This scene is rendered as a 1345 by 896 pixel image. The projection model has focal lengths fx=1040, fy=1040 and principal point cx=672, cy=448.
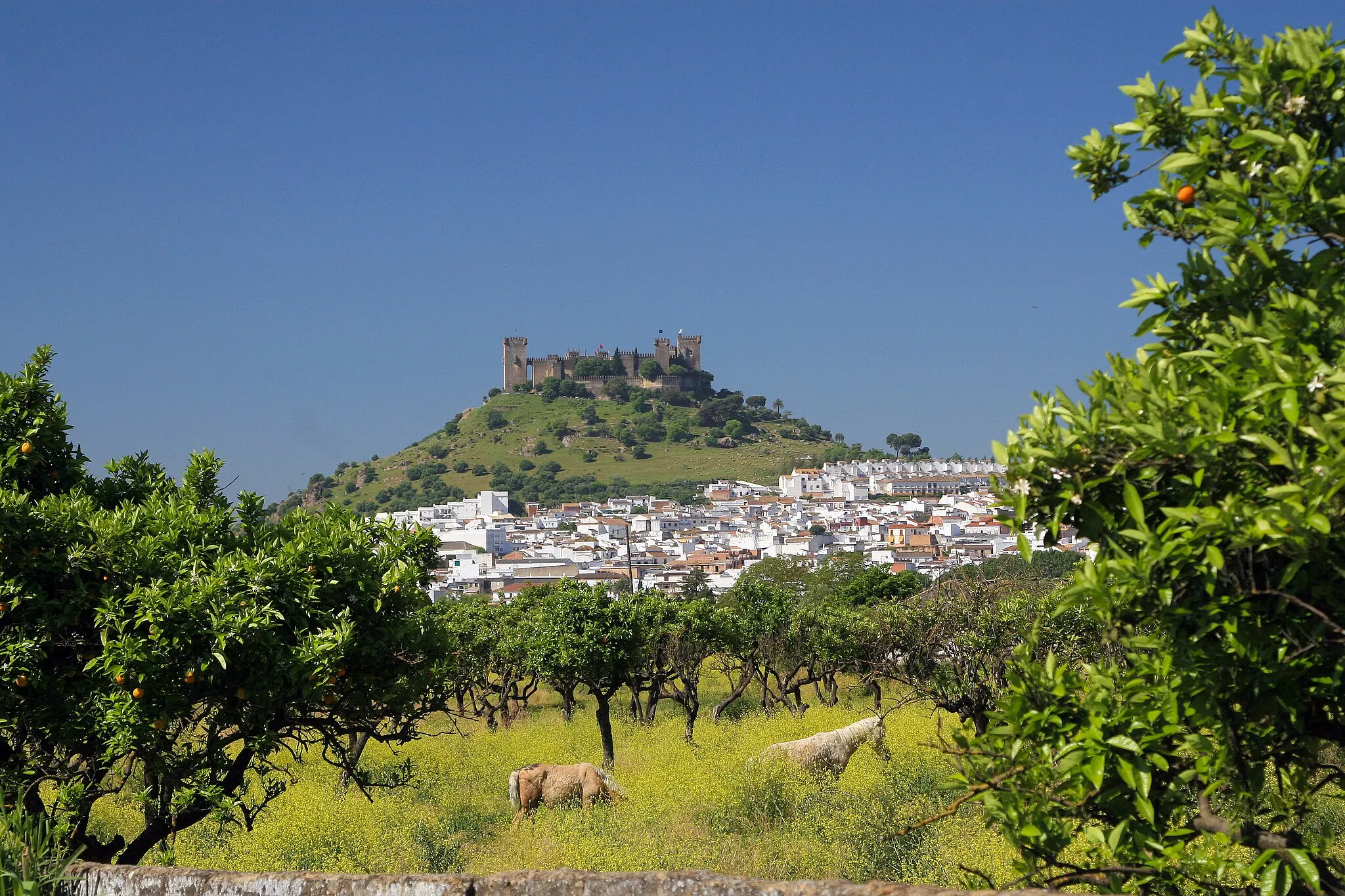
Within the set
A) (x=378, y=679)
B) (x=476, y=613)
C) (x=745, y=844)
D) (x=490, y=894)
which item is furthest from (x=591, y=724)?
(x=490, y=894)

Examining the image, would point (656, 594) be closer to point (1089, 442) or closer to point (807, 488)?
point (1089, 442)

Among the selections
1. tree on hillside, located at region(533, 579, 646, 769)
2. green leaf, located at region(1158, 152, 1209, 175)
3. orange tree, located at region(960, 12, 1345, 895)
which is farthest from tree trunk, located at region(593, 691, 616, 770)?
green leaf, located at region(1158, 152, 1209, 175)

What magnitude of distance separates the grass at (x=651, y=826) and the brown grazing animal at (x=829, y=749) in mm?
256

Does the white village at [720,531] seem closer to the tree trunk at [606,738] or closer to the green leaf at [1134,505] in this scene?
the tree trunk at [606,738]

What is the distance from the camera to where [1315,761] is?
11.7ft

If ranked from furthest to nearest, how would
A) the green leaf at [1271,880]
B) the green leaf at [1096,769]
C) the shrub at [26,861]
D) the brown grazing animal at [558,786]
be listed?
the brown grazing animal at [558,786], the shrub at [26,861], the green leaf at [1096,769], the green leaf at [1271,880]

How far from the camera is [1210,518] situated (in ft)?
8.80

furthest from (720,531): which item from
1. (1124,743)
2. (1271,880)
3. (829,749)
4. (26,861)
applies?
(1271,880)

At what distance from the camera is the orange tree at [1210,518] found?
9.34 ft

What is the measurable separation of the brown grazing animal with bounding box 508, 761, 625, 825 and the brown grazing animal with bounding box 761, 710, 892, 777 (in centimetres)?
276

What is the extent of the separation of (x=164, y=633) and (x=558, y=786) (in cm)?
970

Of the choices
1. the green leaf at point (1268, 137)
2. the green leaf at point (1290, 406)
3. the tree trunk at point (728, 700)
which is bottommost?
the tree trunk at point (728, 700)

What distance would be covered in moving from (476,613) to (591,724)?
7227 mm

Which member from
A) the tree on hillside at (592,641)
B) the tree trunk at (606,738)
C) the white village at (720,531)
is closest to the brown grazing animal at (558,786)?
the tree trunk at (606,738)
